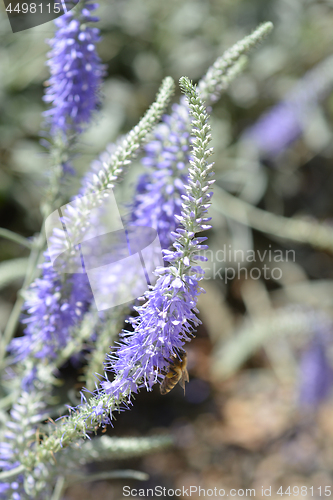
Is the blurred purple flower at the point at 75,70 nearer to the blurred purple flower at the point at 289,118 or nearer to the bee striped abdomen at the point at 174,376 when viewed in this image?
the bee striped abdomen at the point at 174,376

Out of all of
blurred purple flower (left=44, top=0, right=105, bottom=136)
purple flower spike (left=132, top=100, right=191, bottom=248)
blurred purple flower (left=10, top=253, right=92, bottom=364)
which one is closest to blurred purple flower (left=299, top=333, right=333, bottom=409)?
purple flower spike (left=132, top=100, right=191, bottom=248)

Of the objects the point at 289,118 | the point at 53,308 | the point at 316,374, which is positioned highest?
the point at 289,118

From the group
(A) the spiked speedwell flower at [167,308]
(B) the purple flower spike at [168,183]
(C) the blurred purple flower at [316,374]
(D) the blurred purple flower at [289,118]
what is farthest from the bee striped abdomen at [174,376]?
(D) the blurred purple flower at [289,118]

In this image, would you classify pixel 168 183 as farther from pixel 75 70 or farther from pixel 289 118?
pixel 289 118

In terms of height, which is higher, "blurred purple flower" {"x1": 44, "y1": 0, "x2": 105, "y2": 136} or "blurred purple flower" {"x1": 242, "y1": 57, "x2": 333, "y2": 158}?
"blurred purple flower" {"x1": 44, "y1": 0, "x2": 105, "y2": 136}

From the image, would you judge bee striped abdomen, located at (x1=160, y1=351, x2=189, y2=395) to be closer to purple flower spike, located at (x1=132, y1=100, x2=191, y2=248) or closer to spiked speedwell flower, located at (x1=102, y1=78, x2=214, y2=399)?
spiked speedwell flower, located at (x1=102, y1=78, x2=214, y2=399)

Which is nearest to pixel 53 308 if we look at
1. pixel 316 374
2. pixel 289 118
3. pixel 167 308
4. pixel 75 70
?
pixel 167 308

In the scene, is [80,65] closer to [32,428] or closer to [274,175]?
[32,428]

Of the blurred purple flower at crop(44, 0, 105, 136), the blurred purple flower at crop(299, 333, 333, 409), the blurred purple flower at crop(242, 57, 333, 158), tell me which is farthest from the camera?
the blurred purple flower at crop(242, 57, 333, 158)
